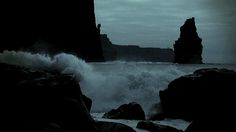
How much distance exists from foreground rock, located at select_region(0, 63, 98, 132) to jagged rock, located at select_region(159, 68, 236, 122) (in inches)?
196

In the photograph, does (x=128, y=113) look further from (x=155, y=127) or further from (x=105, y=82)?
(x=105, y=82)

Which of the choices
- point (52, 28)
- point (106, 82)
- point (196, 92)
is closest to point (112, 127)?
point (196, 92)

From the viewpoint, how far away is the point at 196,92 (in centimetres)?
1099

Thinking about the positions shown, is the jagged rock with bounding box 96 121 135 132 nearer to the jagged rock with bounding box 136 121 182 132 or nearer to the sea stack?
the jagged rock with bounding box 136 121 182 132

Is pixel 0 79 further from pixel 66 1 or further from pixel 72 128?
pixel 66 1

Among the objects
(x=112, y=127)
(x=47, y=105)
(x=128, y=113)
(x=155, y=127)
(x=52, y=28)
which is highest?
(x=52, y=28)

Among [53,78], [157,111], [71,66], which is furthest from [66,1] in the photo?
[53,78]

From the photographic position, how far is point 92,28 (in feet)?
190

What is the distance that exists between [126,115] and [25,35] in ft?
127

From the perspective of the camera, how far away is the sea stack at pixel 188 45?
3051 inches

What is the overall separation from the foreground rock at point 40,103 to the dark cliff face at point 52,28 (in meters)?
39.0

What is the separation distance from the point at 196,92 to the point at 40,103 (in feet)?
21.9

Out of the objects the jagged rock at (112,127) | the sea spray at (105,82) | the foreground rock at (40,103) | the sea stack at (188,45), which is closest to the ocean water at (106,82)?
the sea spray at (105,82)

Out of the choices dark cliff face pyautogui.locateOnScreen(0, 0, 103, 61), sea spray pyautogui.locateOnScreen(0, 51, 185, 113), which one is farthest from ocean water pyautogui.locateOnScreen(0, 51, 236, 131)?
dark cliff face pyautogui.locateOnScreen(0, 0, 103, 61)
